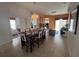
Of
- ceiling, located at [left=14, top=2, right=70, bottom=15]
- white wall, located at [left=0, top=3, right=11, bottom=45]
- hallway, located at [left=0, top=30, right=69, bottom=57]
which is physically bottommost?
hallway, located at [left=0, top=30, right=69, bottom=57]

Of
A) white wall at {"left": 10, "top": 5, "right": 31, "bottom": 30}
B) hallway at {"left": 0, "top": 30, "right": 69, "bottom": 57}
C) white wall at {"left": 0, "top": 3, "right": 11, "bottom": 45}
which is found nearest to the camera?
hallway at {"left": 0, "top": 30, "right": 69, "bottom": 57}

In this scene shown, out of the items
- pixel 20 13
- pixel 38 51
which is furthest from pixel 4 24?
pixel 38 51

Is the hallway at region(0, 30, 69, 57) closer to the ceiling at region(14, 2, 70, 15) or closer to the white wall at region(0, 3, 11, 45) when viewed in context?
the white wall at region(0, 3, 11, 45)

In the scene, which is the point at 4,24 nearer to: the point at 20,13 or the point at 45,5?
the point at 20,13

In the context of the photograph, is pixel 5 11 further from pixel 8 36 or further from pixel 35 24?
pixel 35 24

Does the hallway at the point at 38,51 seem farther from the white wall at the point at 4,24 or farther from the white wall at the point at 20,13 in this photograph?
the white wall at the point at 20,13

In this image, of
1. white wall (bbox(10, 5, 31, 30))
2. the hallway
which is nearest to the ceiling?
white wall (bbox(10, 5, 31, 30))

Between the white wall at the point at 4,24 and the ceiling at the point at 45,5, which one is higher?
the ceiling at the point at 45,5

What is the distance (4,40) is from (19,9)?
318cm

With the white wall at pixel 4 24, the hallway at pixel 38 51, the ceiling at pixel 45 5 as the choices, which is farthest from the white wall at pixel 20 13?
the hallway at pixel 38 51

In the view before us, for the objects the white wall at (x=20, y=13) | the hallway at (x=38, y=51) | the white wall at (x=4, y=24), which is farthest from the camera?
the white wall at (x=20, y=13)

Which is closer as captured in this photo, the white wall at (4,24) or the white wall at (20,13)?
the white wall at (4,24)

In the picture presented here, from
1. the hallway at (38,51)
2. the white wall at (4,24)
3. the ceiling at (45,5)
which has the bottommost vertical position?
the hallway at (38,51)

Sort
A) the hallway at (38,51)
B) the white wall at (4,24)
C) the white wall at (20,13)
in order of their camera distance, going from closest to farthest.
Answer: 1. the hallway at (38,51)
2. the white wall at (4,24)
3. the white wall at (20,13)
